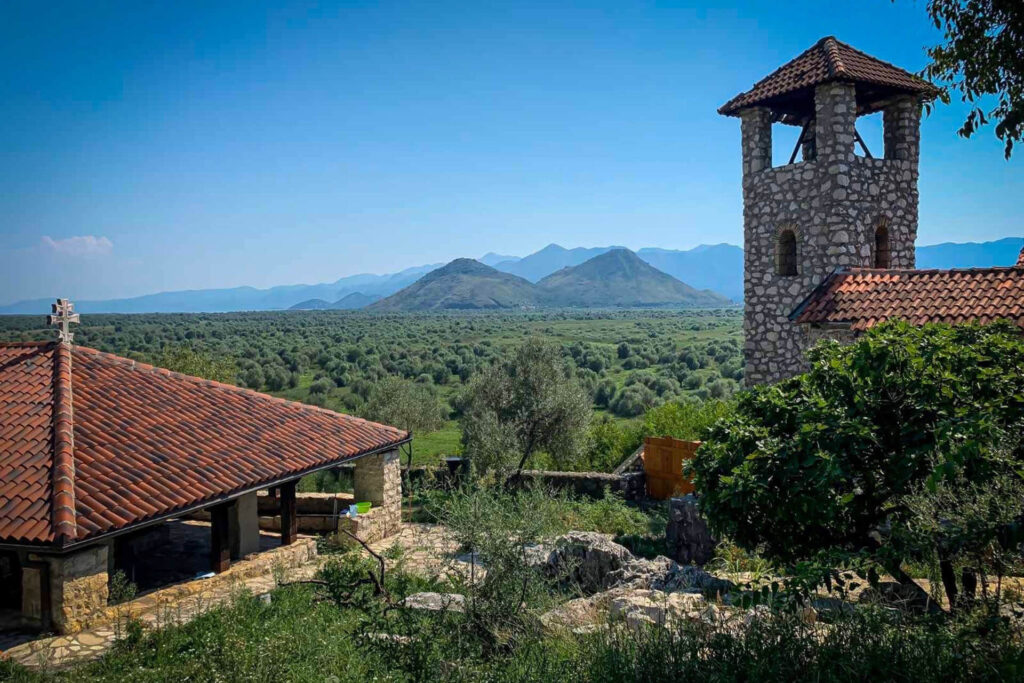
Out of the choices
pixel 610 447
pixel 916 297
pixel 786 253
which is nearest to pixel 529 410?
pixel 610 447

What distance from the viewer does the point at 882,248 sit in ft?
52.9

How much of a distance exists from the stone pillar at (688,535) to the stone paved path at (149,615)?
6.58m

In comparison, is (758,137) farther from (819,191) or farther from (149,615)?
(149,615)

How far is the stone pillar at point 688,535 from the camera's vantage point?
1271cm

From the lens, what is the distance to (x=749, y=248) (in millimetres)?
16734

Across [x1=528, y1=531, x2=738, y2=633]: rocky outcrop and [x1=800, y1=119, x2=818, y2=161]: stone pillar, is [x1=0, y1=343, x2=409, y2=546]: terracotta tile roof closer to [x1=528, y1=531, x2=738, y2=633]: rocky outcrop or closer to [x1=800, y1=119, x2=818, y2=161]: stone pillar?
[x1=528, y1=531, x2=738, y2=633]: rocky outcrop

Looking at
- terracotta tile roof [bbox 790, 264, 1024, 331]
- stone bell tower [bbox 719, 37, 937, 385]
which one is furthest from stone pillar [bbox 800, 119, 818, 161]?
terracotta tile roof [bbox 790, 264, 1024, 331]

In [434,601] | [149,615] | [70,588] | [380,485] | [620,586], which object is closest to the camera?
[434,601]

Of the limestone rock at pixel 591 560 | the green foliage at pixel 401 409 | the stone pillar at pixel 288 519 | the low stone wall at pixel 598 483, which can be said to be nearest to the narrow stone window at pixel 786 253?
the low stone wall at pixel 598 483

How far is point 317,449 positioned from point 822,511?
10.2m

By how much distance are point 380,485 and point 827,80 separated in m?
12.8

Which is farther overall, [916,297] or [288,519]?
[288,519]

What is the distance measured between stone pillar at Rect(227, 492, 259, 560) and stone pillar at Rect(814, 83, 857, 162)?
13740 mm

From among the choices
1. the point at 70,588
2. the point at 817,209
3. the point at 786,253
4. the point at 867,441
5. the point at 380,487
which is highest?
the point at 817,209
